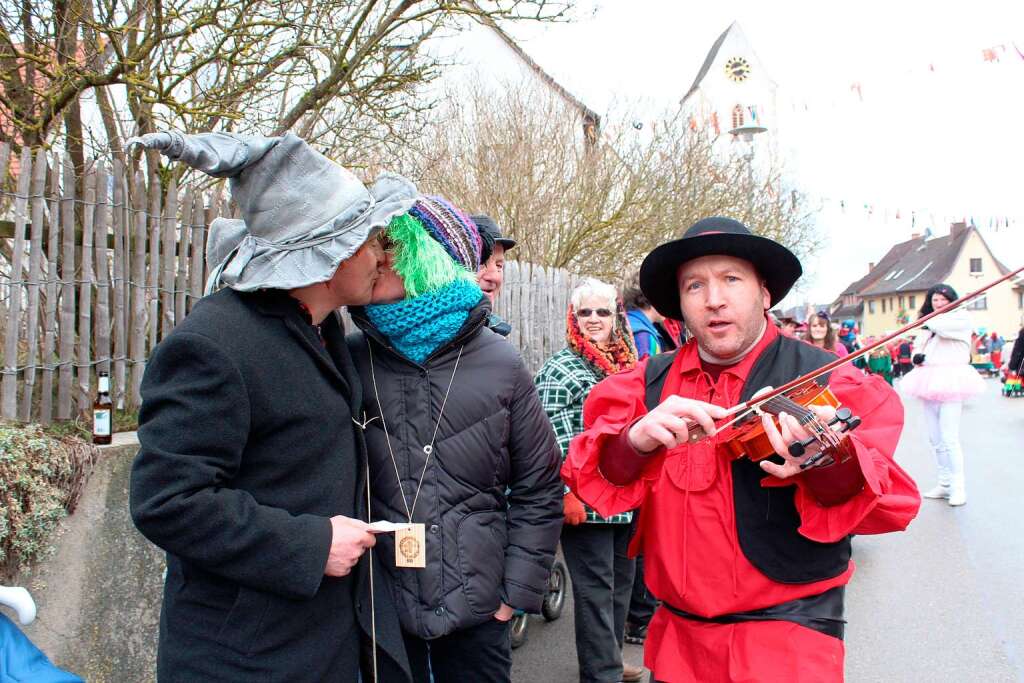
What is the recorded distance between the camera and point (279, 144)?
2.05 meters

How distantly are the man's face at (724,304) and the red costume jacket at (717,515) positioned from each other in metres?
0.08

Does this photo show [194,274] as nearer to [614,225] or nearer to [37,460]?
[37,460]

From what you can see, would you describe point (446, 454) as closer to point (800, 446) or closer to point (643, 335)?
point (800, 446)

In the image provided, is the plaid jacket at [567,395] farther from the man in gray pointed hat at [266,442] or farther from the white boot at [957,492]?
the white boot at [957,492]

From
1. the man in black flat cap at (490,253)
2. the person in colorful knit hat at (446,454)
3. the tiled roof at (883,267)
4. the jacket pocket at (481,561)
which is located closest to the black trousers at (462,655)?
the person in colorful knit hat at (446,454)

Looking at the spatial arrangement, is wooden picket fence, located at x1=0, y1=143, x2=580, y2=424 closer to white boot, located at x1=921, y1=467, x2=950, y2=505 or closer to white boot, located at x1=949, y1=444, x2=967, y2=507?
white boot, located at x1=949, y1=444, x2=967, y2=507

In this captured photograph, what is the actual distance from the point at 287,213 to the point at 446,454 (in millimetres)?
833

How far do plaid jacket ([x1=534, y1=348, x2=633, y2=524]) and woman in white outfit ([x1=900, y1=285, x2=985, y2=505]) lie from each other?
209 inches

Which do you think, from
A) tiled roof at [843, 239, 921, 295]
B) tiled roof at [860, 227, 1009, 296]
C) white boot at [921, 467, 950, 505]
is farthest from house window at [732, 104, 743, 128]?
white boot at [921, 467, 950, 505]

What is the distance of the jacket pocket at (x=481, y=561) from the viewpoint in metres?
2.37

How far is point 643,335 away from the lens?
5539mm

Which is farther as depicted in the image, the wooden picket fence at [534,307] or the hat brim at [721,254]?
the wooden picket fence at [534,307]

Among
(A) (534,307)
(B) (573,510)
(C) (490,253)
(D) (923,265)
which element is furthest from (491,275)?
(D) (923,265)

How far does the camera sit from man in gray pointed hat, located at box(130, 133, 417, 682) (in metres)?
1.81
